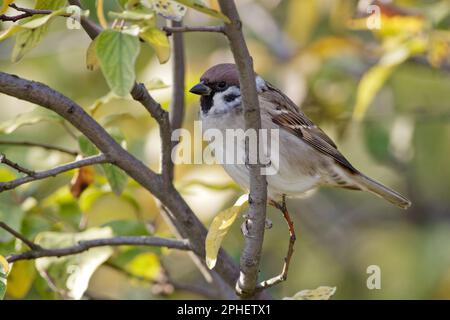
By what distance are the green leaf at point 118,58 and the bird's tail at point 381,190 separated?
59.9 inches

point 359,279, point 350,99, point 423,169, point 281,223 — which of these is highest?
point 350,99

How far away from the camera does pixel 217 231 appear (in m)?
2.13

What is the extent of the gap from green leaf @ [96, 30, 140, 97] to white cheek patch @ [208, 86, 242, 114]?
1008 mm

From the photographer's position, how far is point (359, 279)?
464 cm

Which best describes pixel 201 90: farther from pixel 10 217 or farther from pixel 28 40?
pixel 28 40

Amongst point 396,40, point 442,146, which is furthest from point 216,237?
point 442,146

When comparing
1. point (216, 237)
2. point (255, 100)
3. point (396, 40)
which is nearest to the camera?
point (255, 100)

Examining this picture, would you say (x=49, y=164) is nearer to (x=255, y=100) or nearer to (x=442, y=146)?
(x=255, y=100)

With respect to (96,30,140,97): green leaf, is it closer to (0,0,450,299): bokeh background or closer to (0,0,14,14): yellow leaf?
(0,0,14,14): yellow leaf

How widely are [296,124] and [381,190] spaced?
0.40 metres

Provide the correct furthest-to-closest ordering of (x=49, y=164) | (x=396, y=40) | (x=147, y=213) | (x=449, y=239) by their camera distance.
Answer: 1. (x=449, y=239)
2. (x=147, y=213)
3. (x=396, y=40)
4. (x=49, y=164)

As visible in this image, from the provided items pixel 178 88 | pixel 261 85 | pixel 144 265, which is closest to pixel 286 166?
pixel 261 85

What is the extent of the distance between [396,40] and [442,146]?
1.46 m

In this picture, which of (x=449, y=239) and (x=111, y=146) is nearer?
(x=111, y=146)
